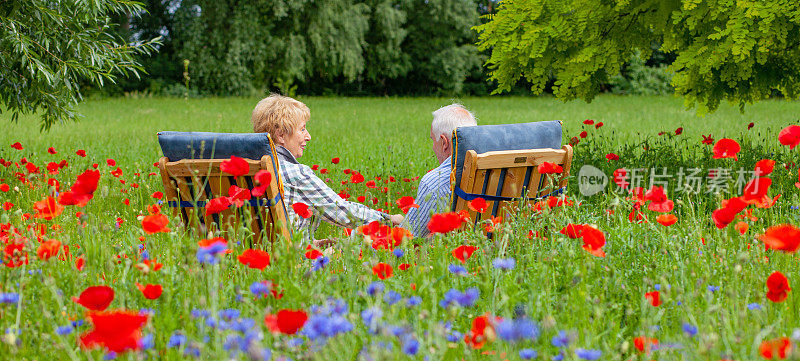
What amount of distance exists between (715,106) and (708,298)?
14.4 ft

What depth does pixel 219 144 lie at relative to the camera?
9.93ft

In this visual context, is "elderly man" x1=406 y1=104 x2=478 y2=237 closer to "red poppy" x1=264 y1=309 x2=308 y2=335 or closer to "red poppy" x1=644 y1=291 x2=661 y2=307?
"red poppy" x1=644 y1=291 x2=661 y2=307

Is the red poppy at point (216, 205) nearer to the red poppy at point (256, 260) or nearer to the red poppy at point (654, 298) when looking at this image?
the red poppy at point (256, 260)

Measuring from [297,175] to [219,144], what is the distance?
51 cm

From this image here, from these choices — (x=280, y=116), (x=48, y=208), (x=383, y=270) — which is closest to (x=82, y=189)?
(x=48, y=208)

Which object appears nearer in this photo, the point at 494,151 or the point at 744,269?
the point at 744,269

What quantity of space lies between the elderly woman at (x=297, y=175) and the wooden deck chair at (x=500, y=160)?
0.44 m

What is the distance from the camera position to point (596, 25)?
5.33 metres

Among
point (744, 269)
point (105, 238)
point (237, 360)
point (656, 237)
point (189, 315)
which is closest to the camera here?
point (237, 360)

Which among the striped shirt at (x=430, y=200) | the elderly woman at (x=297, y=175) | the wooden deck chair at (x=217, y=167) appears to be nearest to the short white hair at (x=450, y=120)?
the striped shirt at (x=430, y=200)

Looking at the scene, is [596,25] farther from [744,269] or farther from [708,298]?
[708,298]

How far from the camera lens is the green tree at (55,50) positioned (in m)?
Result: 5.34

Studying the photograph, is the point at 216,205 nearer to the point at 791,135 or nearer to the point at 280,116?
the point at 280,116

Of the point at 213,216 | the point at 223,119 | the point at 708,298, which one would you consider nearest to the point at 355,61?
the point at 223,119
